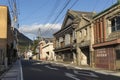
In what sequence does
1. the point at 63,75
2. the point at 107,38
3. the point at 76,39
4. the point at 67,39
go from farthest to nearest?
the point at 67,39 → the point at 76,39 → the point at 107,38 → the point at 63,75

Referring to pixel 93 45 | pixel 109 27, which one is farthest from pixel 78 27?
pixel 109 27

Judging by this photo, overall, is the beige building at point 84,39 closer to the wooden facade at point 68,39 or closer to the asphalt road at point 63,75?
the wooden facade at point 68,39

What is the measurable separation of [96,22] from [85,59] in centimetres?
974

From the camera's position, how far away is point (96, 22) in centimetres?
3975

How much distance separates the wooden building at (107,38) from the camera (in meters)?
33.3

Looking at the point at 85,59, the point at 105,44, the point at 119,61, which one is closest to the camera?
the point at 119,61

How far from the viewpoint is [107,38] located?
119 ft

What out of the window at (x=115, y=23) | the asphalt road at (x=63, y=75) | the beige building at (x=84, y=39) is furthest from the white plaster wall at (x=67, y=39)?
the asphalt road at (x=63, y=75)

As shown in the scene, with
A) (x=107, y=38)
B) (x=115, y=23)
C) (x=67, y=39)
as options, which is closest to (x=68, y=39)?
(x=67, y=39)

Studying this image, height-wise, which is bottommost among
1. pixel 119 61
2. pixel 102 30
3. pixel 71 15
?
pixel 119 61

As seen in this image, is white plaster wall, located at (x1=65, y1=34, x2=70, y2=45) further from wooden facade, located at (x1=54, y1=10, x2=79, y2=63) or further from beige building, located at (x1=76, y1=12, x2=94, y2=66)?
beige building, located at (x1=76, y1=12, x2=94, y2=66)

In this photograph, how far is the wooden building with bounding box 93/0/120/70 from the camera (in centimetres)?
3331

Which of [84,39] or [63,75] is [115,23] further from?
[63,75]

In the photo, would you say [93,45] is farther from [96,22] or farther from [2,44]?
[2,44]
